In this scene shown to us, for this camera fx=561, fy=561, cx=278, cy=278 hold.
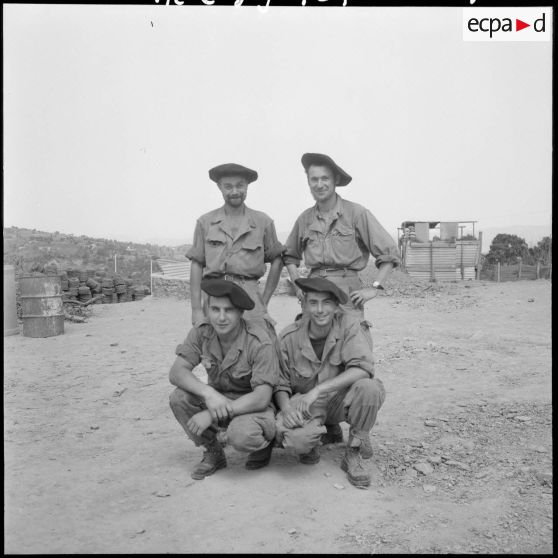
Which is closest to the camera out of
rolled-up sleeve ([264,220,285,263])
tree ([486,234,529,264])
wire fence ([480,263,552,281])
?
rolled-up sleeve ([264,220,285,263])

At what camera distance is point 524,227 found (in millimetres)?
91812

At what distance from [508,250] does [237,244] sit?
2297 centimetres

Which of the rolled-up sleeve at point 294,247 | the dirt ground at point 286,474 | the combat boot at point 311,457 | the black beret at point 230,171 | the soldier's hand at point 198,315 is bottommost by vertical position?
the dirt ground at point 286,474

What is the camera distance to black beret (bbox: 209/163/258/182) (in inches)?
151

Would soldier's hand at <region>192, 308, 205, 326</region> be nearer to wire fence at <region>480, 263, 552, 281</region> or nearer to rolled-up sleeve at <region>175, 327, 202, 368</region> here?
rolled-up sleeve at <region>175, 327, 202, 368</region>

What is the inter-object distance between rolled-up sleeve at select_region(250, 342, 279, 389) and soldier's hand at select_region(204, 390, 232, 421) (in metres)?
0.21

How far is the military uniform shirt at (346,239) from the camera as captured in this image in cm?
393

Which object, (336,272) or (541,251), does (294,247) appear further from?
(541,251)

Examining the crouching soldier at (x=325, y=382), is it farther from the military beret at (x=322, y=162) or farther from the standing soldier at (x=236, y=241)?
the military beret at (x=322, y=162)

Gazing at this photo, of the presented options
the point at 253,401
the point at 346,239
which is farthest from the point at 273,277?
the point at 253,401

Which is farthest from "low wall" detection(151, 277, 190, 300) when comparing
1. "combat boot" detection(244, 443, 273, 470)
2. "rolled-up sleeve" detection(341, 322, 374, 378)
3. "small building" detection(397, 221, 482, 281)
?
"rolled-up sleeve" detection(341, 322, 374, 378)

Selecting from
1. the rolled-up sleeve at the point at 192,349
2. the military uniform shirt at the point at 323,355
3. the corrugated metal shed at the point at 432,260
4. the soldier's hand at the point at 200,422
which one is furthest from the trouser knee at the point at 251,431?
the corrugated metal shed at the point at 432,260

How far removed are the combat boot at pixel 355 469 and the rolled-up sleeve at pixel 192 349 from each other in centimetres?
107

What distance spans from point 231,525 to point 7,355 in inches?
220
